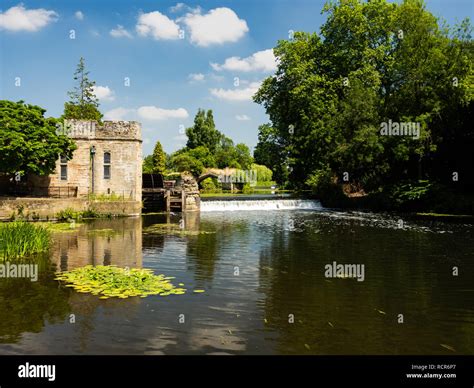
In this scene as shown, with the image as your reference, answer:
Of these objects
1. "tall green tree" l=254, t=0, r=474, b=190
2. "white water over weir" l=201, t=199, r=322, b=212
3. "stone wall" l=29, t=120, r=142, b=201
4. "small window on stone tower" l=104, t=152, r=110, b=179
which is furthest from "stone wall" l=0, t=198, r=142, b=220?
"tall green tree" l=254, t=0, r=474, b=190

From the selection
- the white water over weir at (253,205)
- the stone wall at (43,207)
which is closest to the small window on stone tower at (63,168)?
the stone wall at (43,207)

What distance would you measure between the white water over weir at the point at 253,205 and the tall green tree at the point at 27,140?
49.0 ft

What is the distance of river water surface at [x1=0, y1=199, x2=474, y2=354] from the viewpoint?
23.3 ft

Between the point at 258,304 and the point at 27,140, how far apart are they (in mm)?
23006

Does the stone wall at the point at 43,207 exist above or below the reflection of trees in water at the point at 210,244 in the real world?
above

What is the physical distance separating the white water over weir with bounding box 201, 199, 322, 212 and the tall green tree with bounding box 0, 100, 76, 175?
49.0 ft

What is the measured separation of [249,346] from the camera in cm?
700

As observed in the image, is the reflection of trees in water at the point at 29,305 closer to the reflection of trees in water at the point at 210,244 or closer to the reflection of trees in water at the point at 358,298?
the reflection of trees in water at the point at 210,244

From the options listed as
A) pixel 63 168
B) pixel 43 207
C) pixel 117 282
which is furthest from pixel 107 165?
pixel 117 282

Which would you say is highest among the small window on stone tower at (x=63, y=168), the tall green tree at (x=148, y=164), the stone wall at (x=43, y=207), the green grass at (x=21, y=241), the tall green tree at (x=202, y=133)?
the tall green tree at (x=202, y=133)

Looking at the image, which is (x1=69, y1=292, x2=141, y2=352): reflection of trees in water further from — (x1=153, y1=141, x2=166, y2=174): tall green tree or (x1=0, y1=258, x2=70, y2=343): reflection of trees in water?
(x1=153, y1=141, x2=166, y2=174): tall green tree

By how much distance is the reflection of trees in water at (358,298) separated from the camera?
7234 millimetres

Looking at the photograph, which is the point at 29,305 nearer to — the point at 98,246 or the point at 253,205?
the point at 98,246
